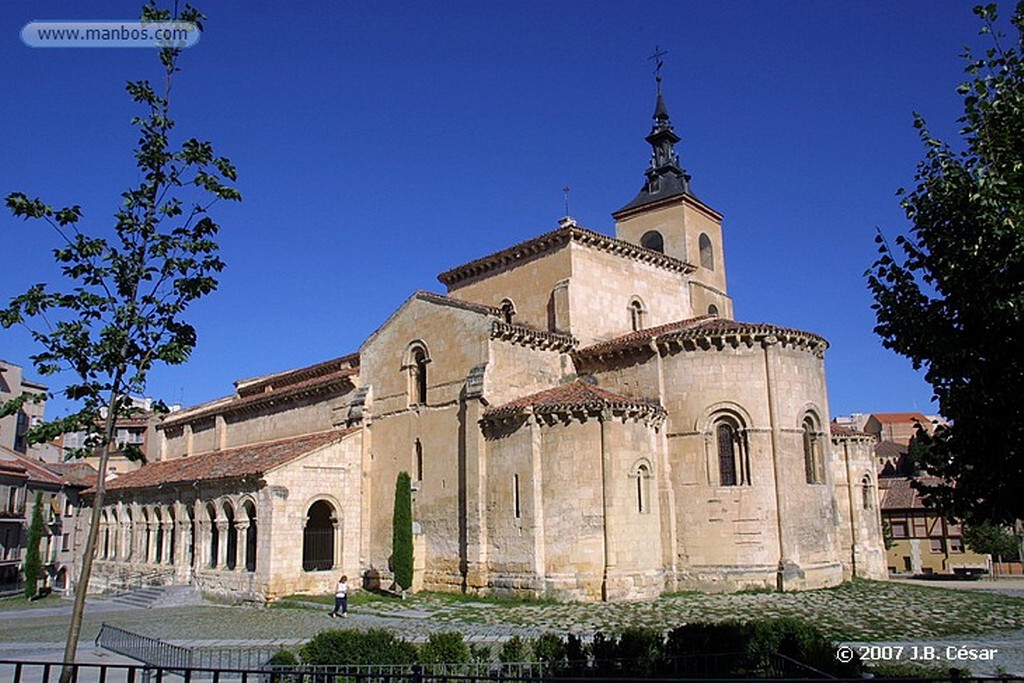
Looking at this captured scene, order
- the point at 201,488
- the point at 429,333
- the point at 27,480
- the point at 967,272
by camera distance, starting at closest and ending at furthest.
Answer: the point at 967,272 < the point at 429,333 < the point at 201,488 < the point at 27,480

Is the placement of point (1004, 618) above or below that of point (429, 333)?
below

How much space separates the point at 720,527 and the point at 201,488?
19.0 meters

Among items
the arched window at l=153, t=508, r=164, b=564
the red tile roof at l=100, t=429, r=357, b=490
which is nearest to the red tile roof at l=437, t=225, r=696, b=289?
the red tile roof at l=100, t=429, r=357, b=490

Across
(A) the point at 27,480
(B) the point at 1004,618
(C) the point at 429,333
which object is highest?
(C) the point at 429,333

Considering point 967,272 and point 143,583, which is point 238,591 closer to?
point 143,583

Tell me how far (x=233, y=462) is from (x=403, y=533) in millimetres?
8650

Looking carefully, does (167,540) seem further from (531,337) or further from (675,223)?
(675,223)

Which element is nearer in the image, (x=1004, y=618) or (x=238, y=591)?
(x=1004, y=618)

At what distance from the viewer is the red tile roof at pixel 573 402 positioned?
23531 millimetres

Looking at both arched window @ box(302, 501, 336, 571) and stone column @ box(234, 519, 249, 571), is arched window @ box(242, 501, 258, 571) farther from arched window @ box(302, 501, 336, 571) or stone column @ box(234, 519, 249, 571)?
arched window @ box(302, 501, 336, 571)

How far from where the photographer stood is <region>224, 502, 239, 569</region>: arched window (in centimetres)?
2877

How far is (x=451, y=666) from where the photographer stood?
40.9 feet

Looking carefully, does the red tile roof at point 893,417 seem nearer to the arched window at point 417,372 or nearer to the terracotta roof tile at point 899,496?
the terracotta roof tile at point 899,496

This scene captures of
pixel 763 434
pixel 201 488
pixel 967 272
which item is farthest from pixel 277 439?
pixel 967 272
